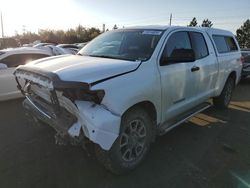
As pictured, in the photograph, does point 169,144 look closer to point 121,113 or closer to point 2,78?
point 121,113

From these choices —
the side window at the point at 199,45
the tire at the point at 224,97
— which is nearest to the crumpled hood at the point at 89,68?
the side window at the point at 199,45

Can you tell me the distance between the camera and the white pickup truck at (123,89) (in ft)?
9.68

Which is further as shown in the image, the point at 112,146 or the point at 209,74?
the point at 209,74

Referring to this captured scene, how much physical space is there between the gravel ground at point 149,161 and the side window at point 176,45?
1.50 m

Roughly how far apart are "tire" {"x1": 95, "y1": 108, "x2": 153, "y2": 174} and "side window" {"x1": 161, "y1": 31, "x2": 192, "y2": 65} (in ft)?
3.24

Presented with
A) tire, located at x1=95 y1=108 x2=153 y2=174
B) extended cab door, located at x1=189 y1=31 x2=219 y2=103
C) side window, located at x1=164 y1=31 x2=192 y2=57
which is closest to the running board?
extended cab door, located at x1=189 y1=31 x2=219 y2=103

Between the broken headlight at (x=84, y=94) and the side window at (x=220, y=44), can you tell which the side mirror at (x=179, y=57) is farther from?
the side window at (x=220, y=44)

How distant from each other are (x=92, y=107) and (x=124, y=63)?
2.74 feet

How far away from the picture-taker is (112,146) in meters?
3.17

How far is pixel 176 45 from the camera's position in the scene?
170 inches

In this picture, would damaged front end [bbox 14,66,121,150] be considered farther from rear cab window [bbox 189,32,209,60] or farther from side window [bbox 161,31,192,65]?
rear cab window [bbox 189,32,209,60]

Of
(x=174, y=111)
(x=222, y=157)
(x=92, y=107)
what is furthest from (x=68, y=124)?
(x=222, y=157)

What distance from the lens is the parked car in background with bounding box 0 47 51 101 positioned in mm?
6457

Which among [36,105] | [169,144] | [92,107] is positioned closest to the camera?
[92,107]
